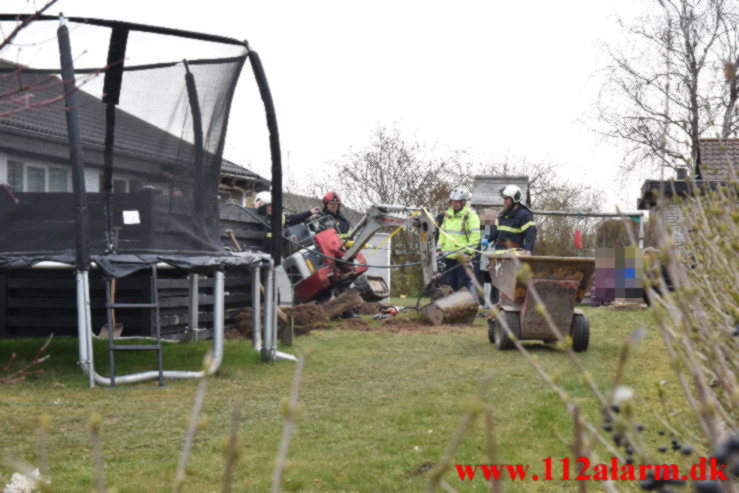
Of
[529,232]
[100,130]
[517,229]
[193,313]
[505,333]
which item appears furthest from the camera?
[517,229]

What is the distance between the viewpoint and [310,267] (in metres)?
13.3

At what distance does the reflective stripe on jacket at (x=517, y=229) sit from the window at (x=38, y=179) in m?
5.93

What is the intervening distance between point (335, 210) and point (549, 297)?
6184mm

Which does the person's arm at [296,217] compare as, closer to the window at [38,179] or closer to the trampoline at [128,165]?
the trampoline at [128,165]

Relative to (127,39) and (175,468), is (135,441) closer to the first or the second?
(175,468)

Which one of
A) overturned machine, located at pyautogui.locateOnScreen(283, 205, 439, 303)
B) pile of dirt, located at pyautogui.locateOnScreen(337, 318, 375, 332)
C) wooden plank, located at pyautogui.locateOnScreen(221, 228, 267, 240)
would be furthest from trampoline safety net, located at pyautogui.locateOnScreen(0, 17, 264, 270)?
overturned machine, located at pyautogui.locateOnScreen(283, 205, 439, 303)

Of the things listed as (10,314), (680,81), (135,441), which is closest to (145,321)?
(10,314)

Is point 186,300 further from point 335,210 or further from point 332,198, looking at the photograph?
point 335,210

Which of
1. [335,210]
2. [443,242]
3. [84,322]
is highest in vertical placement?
[335,210]

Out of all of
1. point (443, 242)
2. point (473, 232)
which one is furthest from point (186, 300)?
point (473, 232)

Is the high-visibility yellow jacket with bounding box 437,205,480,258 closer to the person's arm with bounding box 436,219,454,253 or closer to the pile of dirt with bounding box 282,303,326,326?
the person's arm with bounding box 436,219,454,253

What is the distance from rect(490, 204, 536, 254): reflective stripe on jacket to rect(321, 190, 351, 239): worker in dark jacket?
10.1 feet

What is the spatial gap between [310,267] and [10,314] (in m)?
4.51

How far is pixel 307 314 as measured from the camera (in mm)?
12320
